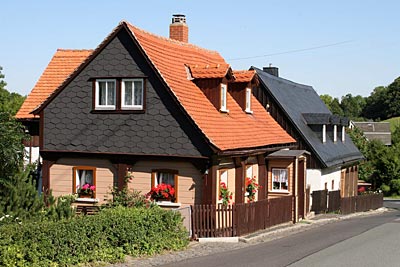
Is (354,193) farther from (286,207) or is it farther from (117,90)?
Result: (117,90)

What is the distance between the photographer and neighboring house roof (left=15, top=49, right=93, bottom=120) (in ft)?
94.2

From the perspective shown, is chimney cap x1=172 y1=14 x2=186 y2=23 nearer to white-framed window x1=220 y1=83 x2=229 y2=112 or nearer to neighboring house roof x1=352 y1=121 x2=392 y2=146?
white-framed window x1=220 y1=83 x2=229 y2=112

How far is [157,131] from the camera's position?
22.9 m

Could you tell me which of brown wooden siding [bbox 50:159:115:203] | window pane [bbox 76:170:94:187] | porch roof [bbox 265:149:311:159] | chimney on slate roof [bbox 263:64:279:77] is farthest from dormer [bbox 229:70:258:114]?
chimney on slate roof [bbox 263:64:279:77]

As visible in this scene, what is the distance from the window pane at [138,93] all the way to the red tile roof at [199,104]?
93cm

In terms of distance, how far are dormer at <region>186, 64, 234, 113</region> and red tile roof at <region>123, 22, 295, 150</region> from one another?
24 centimetres

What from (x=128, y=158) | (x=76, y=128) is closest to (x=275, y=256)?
(x=128, y=158)

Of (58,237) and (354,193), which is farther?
(354,193)

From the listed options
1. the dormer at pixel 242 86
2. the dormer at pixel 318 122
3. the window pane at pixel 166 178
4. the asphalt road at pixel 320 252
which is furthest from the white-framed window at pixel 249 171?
the dormer at pixel 318 122

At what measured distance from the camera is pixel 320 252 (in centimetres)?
1817

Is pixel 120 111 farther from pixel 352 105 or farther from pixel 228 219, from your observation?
pixel 352 105

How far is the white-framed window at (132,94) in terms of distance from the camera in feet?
76.7

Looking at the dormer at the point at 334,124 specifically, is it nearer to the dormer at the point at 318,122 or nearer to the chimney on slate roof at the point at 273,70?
the dormer at the point at 318,122

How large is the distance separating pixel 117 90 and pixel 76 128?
2082mm
